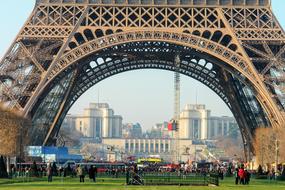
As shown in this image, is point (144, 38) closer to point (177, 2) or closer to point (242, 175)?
point (177, 2)

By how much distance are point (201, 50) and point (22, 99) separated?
1796 cm

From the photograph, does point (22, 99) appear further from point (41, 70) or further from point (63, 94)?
point (63, 94)

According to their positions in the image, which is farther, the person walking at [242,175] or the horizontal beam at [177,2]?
the horizontal beam at [177,2]

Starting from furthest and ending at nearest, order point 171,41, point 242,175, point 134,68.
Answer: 1. point 134,68
2. point 171,41
3. point 242,175

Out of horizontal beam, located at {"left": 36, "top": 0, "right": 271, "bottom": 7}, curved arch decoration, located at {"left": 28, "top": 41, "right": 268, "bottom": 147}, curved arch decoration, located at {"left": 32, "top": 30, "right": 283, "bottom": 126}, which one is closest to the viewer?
curved arch decoration, located at {"left": 32, "top": 30, "right": 283, "bottom": 126}

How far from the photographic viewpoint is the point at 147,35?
77.2 metres

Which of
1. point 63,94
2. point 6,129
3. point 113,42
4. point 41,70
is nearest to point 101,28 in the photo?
point 113,42

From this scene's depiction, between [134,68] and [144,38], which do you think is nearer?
[144,38]

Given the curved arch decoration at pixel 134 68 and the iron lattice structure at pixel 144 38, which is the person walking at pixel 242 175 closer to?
the iron lattice structure at pixel 144 38

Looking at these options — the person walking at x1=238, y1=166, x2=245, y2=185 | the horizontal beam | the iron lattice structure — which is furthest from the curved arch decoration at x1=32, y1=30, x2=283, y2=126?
the person walking at x1=238, y1=166, x2=245, y2=185

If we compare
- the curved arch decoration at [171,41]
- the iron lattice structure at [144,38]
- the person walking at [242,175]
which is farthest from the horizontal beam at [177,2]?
the person walking at [242,175]

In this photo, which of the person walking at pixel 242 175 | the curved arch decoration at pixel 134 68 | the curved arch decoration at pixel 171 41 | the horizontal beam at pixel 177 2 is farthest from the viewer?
the curved arch decoration at pixel 134 68

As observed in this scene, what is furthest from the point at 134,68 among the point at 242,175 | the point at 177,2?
the point at 242,175

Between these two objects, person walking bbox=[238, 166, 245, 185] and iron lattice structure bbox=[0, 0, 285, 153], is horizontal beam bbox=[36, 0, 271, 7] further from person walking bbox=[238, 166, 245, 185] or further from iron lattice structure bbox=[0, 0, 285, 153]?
person walking bbox=[238, 166, 245, 185]
